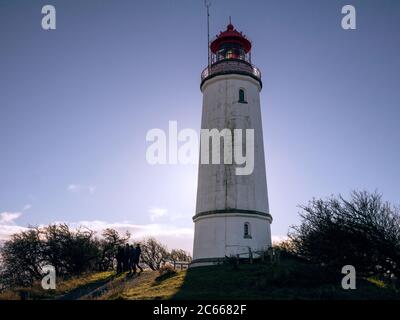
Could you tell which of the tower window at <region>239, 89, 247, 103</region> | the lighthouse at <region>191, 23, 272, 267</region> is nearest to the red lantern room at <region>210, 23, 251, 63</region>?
the lighthouse at <region>191, 23, 272, 267</region>

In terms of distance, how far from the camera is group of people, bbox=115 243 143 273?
22234 millimetres

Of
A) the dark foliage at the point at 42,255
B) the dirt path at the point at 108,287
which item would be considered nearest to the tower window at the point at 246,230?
the dirt path at the point at 108,287

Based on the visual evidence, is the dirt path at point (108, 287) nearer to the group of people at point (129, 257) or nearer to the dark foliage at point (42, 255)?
the group of people at point (129, 257)

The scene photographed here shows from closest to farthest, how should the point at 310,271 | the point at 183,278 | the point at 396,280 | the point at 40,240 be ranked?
the point at 396,280
the point at 310,271
the point at 183,278
the point at 40,240

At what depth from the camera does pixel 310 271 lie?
17.1 meters

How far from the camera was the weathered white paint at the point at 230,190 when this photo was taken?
2241 centimetres

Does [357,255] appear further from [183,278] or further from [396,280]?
[183,278]

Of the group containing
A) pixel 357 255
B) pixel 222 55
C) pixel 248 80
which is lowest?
pixel 357 255

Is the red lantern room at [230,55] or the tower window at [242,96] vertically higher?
the red lantern room at [230,55]

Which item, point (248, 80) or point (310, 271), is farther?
point (248, 80)
